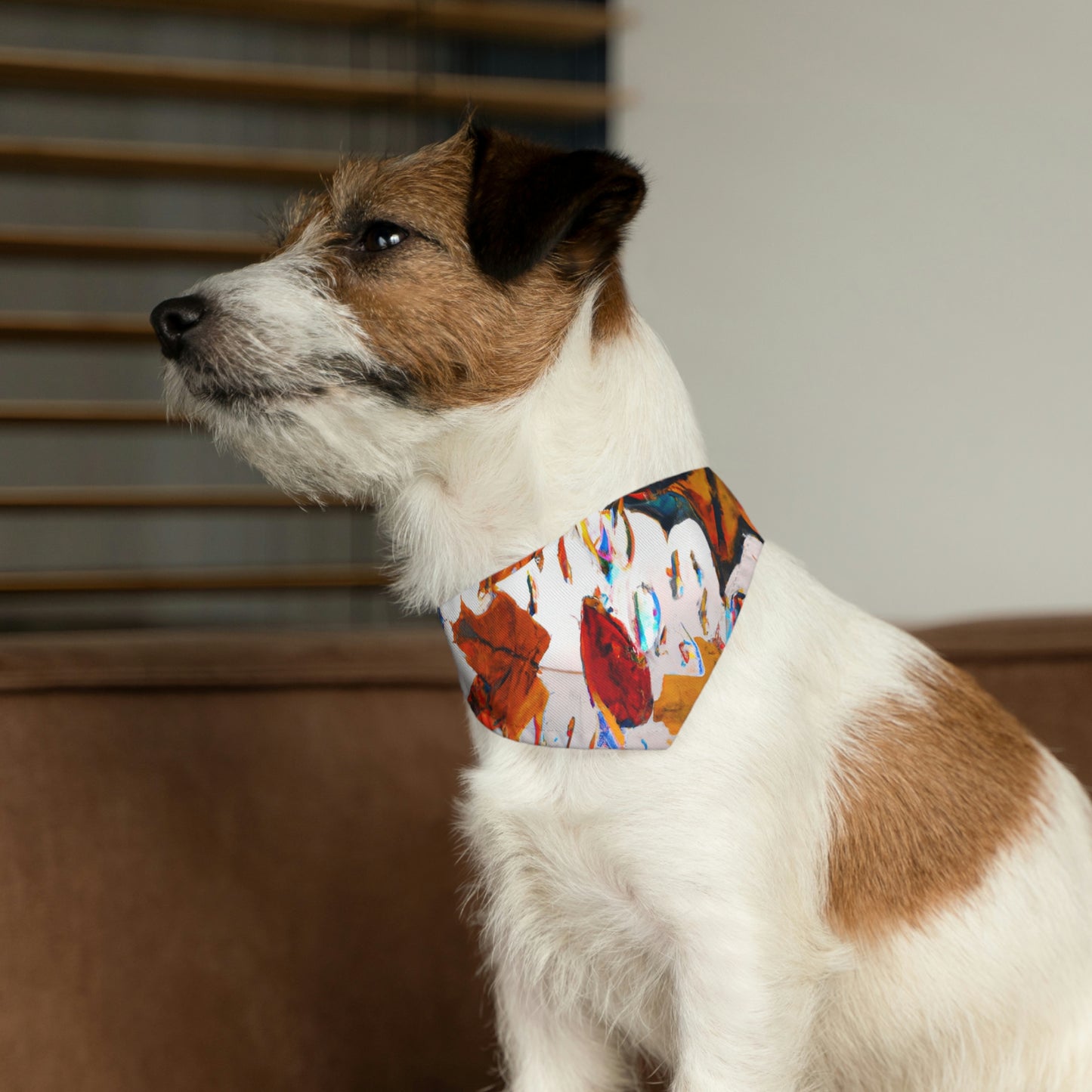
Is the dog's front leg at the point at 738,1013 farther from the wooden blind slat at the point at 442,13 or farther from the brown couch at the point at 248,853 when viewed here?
the wooden blind slat at the point at 442,13

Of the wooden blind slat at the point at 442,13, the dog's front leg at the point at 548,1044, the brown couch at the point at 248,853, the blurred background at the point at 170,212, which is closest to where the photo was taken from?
the dog's front leg at the point at 548,1044

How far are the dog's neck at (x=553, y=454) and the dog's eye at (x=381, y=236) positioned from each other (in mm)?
181

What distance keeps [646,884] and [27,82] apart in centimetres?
332

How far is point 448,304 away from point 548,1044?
2.51 feet

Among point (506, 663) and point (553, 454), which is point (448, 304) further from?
point (506, 663)

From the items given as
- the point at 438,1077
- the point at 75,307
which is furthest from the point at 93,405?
the point at 438,1077

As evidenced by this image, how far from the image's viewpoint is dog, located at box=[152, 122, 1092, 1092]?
96 centimetres

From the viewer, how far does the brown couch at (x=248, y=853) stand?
4.55ft

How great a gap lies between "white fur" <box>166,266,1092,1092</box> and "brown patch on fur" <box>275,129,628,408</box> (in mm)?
23

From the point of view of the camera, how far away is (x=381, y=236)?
109 cm

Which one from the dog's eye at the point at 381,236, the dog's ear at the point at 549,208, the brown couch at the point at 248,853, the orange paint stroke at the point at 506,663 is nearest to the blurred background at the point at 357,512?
the brown couch at the point at 248,853

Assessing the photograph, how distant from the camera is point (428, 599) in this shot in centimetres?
115

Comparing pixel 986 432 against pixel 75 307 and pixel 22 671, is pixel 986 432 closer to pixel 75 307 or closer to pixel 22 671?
pixel 22 671

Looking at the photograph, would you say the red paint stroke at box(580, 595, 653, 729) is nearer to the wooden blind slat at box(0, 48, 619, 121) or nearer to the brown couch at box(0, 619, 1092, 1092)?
the brown couch at box(0, 619, 1092, 1092)
